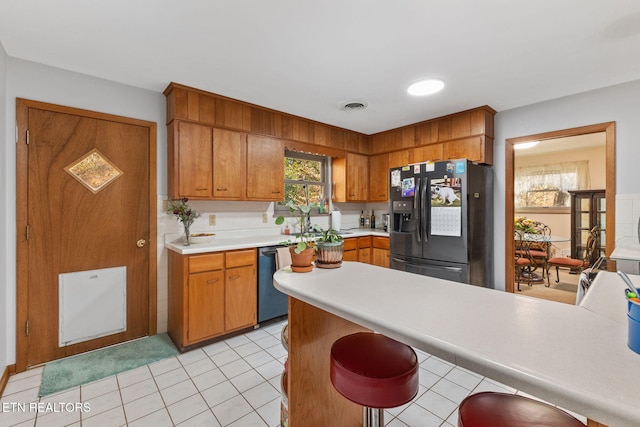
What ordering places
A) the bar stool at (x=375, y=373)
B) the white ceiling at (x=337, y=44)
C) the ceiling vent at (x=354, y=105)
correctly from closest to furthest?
the bar stool at (x=375, y=373)
the white ceiling at (x=337, y=44)
the ceiling vent at (x=354, y=105)

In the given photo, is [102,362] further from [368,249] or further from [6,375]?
[368,249]

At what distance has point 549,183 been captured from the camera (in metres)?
5.96

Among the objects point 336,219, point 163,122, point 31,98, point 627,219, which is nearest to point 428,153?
point 336,219

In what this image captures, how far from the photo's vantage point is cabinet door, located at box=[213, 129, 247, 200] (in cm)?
297

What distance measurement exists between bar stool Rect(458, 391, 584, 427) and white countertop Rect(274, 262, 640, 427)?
0.82 ft

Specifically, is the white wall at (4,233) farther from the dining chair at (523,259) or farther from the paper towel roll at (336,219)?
the dining chair at (523,259)

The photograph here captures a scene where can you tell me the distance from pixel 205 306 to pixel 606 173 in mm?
3884

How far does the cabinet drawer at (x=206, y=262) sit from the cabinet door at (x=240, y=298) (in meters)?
0.11

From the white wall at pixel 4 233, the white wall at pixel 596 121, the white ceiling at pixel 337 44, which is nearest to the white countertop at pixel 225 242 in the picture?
the white wall at pixel 4 233

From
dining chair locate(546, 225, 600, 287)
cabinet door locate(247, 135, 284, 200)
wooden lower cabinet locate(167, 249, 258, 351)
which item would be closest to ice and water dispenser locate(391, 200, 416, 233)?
cabinet door locate(247, 135, 284, 200)

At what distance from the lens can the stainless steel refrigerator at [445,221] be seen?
2980mm

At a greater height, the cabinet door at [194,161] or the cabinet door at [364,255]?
the cabinet door at [194,161]

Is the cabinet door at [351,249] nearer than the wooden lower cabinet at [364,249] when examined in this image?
Yes

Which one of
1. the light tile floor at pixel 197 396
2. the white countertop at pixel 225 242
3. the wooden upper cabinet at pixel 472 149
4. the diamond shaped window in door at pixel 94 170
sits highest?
the wooden upper cabinet at pixel 472 149
